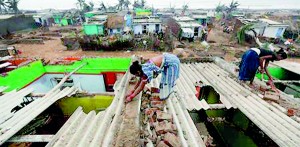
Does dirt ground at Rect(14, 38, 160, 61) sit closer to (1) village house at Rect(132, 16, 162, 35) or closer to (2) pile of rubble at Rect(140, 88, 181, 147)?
(1) village house at Rect(132, 16, 162, 35)

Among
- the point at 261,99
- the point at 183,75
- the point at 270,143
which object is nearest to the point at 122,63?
the point at 183,75

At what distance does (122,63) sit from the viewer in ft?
26.0

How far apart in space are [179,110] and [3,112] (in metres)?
4.00

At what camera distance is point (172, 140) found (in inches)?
92.6

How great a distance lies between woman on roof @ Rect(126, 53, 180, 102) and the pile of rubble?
30cm

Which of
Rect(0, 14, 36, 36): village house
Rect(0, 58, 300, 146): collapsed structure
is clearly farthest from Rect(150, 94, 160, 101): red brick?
Rect(0, 14, 36, 36): village house

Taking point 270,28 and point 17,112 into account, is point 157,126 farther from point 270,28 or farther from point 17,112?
point 270,28

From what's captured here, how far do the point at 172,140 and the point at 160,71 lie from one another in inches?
51.7

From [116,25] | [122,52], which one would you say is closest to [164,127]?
[122,52]

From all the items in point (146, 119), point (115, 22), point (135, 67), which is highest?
point (115, 22)

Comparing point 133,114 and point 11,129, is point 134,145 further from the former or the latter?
point 11,129

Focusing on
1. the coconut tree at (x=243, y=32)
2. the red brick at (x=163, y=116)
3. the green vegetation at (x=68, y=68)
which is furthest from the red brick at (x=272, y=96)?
the coconut tree at (x=243, y=32)

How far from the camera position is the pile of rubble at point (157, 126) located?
2374mm

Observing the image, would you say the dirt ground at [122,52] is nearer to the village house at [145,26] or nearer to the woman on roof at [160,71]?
the village house at [145,26]
